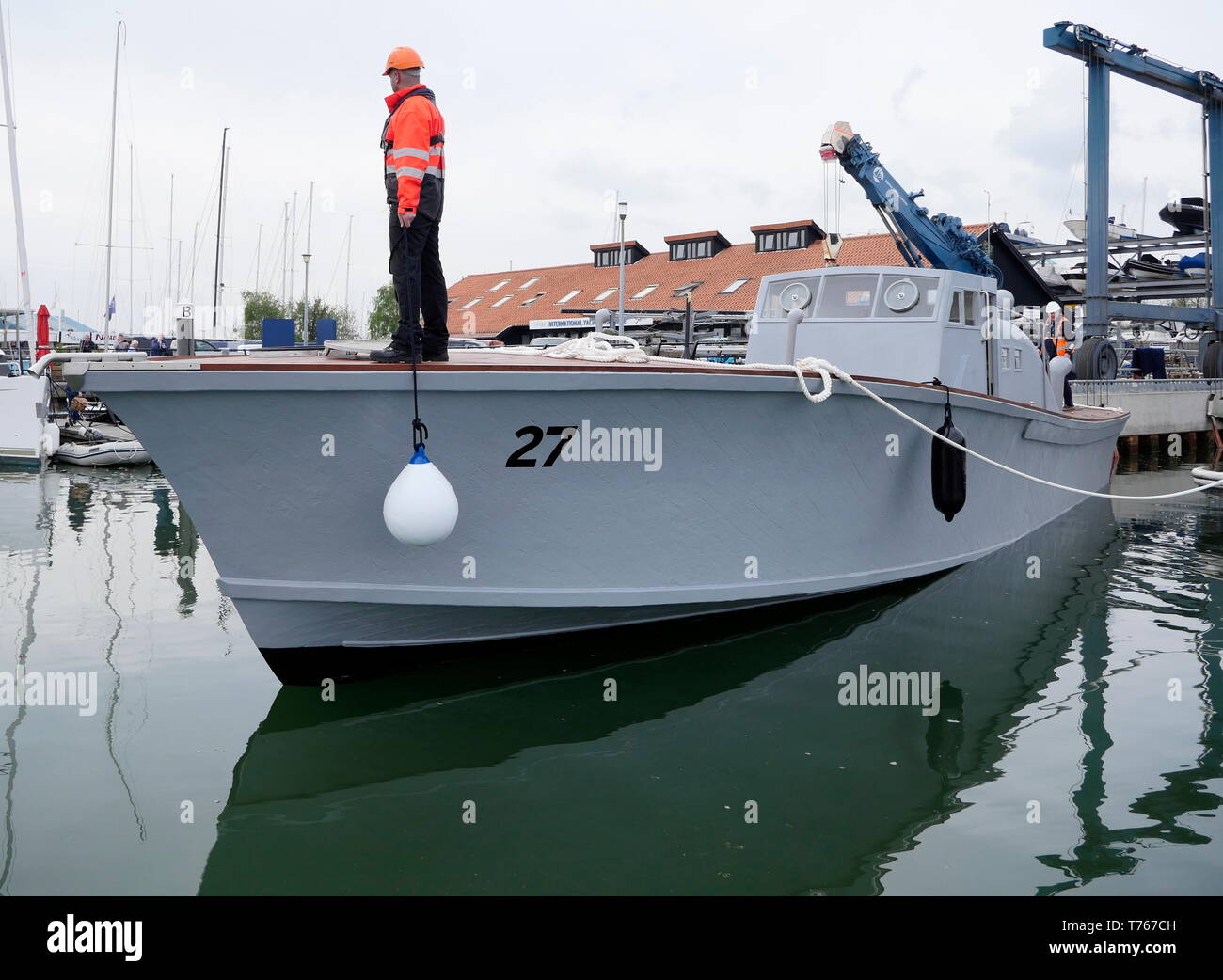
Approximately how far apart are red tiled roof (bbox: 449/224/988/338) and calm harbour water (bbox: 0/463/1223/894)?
2186cm

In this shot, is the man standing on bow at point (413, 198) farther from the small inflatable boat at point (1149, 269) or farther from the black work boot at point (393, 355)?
the small inflatable boat at point (1149, 269)

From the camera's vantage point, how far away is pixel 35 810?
3.69 metres

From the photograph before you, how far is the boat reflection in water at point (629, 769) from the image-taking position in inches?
133

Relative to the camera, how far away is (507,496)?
4891 mm

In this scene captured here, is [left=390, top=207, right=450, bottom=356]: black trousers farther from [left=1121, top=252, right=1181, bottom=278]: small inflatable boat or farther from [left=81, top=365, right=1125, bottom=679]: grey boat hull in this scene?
[left=1121, top=252, right=1181, bottom=278]: small inflatable boat

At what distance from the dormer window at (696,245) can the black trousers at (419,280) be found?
99.7ft

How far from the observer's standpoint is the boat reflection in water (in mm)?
3383

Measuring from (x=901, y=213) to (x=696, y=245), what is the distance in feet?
71.7

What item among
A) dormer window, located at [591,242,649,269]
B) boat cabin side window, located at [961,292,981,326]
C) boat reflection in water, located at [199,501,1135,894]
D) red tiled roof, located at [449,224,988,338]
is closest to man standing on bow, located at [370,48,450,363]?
boat reflection in water, located at [199,501,1135,894]

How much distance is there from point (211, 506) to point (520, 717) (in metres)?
1.67

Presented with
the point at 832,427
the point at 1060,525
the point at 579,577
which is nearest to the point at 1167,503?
the point at 1060,525

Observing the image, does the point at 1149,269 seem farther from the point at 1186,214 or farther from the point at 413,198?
the point at 413,198
